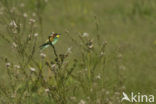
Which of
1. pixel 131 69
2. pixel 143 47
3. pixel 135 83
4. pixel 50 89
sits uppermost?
pixel 143 47

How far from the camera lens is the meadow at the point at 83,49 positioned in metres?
3.30

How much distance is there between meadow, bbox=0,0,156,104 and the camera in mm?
3303

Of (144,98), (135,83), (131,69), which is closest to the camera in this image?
(144,98)

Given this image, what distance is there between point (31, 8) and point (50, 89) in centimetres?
500

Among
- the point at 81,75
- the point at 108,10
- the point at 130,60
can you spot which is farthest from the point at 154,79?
the point at 108,10

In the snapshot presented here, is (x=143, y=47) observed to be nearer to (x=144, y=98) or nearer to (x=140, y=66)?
(x=140, y=66)

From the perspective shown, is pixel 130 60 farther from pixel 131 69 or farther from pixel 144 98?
pixel 144 98

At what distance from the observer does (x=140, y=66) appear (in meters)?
5.54

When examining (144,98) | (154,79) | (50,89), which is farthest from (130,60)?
(50,89)

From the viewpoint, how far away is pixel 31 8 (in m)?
7.62

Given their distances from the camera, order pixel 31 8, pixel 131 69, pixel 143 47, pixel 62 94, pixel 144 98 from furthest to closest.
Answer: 1. pixel 31 8
2. pixel 143 47
3. pixel 131 69
4. pixel 144 98
5. pixel 62 94

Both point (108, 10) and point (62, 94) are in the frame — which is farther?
point (108, 10)

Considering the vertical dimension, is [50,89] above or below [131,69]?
below

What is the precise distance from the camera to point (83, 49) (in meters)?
3.48
